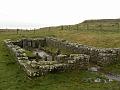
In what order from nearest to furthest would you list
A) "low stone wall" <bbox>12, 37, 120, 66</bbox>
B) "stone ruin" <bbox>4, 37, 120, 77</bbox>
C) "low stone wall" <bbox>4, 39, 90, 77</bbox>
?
1. "low stone wall" <bbox>4, 39, 90, 77</bbox>
2. "stone ruin" <bbox>4, 37, 120, 77</bbox>
3. "low stone wall" <bbox>12, 37, 120, 66</bbox>

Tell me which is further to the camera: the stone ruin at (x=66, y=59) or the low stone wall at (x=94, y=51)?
the low stone wall at (x=94, y=51)

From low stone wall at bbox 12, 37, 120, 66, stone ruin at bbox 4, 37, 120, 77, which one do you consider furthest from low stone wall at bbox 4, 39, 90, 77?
low stone wall at bbox 12, 37, 120, 66

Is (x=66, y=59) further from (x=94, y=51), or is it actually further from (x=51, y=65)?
(x=94, y=51)

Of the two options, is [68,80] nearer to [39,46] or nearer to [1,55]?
[1,55]

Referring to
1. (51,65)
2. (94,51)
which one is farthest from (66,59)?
(94,51)

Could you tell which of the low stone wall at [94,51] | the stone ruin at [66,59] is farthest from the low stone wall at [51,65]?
the low stone wall at [94,51]

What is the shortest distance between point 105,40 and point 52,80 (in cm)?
2395

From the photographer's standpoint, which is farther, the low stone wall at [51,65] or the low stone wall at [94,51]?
the low stone wall at [94,51]

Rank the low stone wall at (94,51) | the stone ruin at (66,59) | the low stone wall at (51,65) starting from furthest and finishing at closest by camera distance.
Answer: the low stone wall at (94,51) → the stone ruin at (66,59) → the low stone wall at (51,65)

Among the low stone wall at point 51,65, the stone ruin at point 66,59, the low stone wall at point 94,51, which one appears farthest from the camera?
the low stone wall at point 94,51

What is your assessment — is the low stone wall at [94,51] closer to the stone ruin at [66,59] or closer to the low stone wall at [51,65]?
the stone ruin at [66,59]

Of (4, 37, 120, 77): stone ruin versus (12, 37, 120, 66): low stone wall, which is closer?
(4, 37, 120, 77): stone ruin

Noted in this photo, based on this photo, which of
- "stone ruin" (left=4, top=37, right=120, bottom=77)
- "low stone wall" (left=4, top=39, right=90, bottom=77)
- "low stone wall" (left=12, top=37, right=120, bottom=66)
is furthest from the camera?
"low stone wall" (left=12, top=37, right=120, bottom=66)

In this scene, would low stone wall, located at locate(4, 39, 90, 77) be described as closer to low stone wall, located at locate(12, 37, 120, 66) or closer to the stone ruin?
the stone ruin
